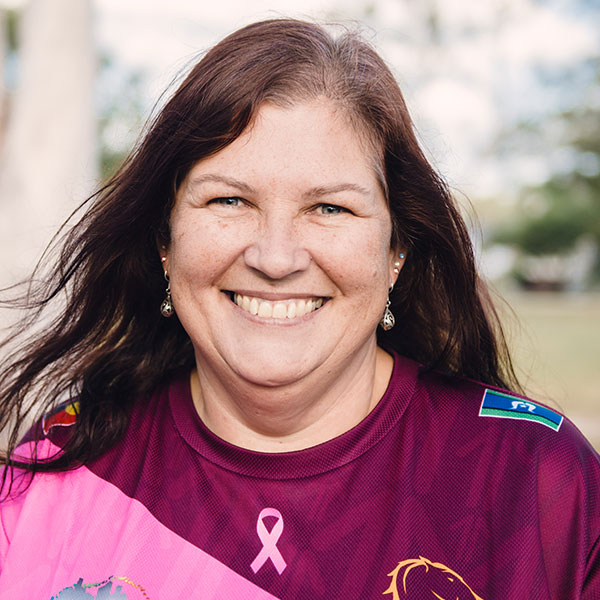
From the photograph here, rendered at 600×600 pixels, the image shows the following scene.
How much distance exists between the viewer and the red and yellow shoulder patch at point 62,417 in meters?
2.35

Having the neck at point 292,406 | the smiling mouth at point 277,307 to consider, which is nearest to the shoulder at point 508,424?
the neck at point 292,406

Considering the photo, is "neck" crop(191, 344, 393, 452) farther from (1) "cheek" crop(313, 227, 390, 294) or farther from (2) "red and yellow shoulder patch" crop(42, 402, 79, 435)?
(2) "red and yellow shoulder patch" crop(42, 402, 79, 435)

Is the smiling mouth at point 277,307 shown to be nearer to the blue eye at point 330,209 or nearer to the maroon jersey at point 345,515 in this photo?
the blue eye at point 330,209

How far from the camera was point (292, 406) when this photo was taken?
207cm

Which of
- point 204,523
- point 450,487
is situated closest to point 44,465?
point 204,523

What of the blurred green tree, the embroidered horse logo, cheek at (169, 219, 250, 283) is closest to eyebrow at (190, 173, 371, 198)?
cheek at (169, 219, 250, 283)

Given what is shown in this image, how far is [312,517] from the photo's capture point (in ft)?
6.34

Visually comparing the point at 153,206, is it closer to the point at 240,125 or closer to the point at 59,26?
the point at 240,125

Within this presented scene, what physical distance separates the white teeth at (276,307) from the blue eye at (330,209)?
23cm

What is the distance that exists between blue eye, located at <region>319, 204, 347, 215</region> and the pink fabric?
2.99 feet

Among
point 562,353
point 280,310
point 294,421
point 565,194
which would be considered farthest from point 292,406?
point 565,194

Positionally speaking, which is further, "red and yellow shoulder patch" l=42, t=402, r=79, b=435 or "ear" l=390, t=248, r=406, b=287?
"red and yellow shoulder patch" l=42, t=402, r=79, b=435

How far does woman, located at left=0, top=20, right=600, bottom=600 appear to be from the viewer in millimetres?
1858

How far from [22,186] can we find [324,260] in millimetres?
5486
